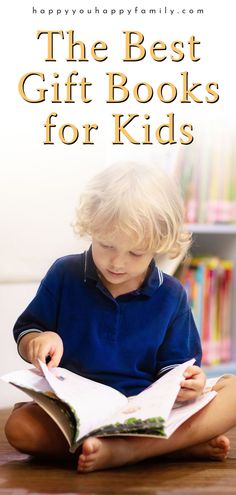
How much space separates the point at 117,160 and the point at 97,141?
3.0 inches

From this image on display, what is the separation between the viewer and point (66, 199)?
56.2 inches

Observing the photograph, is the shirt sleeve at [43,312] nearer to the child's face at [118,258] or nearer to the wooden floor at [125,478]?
the child's face at [118,258]

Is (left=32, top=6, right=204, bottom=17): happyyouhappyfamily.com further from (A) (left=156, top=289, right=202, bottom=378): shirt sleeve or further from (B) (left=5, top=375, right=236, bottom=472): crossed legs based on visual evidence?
(B) (left=5, top=375, right=236, bottom=472): crossed legs

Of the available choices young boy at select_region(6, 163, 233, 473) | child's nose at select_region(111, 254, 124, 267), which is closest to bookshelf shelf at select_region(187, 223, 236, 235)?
young boy at select_region(6, 163, 233, 473)

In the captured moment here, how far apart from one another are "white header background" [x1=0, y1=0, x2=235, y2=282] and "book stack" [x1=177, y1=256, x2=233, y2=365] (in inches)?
17.2

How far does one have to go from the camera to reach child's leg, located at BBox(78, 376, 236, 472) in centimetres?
95

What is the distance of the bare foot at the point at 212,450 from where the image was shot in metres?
1.06

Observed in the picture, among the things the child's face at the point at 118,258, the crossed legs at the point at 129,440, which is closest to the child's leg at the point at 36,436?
the crossed legs at the point at 129,440

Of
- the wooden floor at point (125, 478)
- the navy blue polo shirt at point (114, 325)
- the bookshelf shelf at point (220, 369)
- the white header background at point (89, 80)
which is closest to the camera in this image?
the wooden floor at point (125, 478)

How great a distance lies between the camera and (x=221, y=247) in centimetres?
188

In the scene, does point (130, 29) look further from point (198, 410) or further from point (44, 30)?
point (198, 410)

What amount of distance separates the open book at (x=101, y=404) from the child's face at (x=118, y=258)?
0.16 metres

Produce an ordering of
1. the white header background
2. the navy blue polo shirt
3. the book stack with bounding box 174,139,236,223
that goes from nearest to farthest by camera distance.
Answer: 1. the navy blue polo shirt
2. the white header background
3. the book stack with bounding box 174,139,236,223

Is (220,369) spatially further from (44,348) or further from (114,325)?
(44,348)
